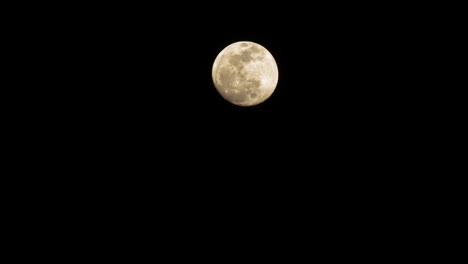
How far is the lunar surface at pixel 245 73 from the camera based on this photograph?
2.80 meters

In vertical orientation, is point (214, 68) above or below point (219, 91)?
above

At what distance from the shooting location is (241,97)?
9.48 feet

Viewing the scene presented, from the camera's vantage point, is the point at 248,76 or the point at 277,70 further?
the point at 277,70

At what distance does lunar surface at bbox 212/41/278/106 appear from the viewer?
280 cm

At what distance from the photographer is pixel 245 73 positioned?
109 inches

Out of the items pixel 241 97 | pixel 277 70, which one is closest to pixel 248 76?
pixel 241 97

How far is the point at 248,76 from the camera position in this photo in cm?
278

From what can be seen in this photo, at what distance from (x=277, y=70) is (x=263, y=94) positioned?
1.20 ft

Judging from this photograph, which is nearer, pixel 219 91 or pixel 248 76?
pixel 248 76

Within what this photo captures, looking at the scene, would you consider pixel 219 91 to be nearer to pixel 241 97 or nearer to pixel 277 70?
pixel 241 97

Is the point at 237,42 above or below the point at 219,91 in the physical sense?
above

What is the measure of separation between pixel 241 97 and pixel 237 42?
63cm

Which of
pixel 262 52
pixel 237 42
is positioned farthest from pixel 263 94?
pixel 237 42

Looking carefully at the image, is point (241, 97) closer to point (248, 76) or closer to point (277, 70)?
point (248, 76)
